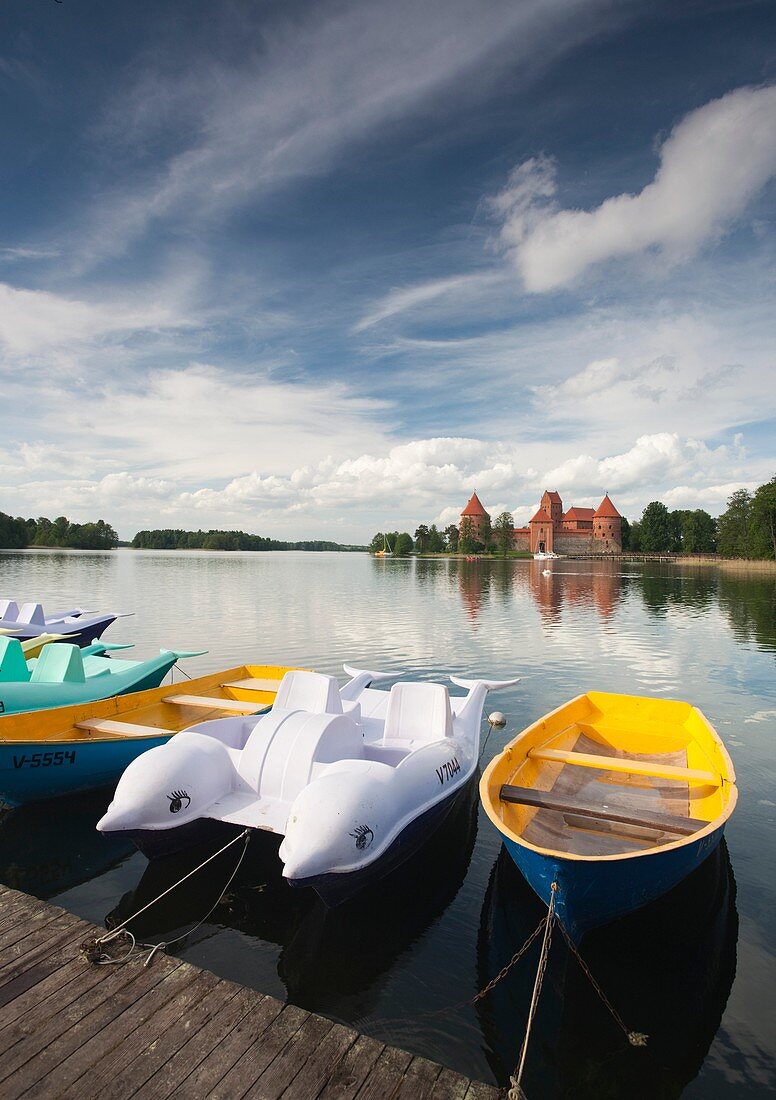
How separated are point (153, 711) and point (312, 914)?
5.70 metres

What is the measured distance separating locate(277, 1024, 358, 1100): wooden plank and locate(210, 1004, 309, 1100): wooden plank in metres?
0.22

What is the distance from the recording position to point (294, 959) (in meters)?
5.71

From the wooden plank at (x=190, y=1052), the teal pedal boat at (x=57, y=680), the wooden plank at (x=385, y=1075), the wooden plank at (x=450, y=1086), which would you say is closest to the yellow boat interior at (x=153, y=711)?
the teal pedal boat at (x=57, y=680)

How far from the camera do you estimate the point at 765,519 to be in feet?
310

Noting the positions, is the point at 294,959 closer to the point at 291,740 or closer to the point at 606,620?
the point at 291,740

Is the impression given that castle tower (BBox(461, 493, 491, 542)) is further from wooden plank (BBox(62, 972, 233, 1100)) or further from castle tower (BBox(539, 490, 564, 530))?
wooden plank (BBox(62, 972, 233, 1100))

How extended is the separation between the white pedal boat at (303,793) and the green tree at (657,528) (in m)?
Result: 144

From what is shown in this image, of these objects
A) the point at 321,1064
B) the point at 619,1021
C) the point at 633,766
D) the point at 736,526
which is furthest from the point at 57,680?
the point at 736,526

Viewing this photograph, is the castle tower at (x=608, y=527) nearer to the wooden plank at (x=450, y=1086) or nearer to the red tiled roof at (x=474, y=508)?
→ the red tiled roof at (x=474, y=508)

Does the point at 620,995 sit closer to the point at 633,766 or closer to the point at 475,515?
the point at 633,766

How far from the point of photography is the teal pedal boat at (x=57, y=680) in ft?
35.1

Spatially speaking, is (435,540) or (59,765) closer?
(59,765)

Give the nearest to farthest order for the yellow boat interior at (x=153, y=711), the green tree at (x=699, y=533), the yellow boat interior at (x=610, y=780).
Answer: the yellow boat interior at (x=610, y=780), the yellow boat interior at (x=153, y=711), the green tree at (x=699, y=533)

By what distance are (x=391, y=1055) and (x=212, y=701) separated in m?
7.70
